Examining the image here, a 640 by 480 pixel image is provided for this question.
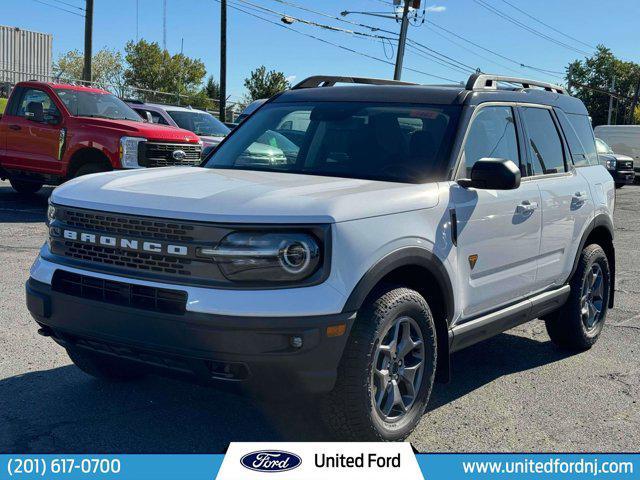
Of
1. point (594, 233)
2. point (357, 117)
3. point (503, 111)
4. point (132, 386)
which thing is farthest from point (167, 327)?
point (594, 233)

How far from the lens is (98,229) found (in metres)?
3.76

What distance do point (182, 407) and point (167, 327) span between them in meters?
1.22

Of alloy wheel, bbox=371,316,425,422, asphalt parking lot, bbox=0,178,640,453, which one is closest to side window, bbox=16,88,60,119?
asphalt parking lot, bbox=0,178,640,453

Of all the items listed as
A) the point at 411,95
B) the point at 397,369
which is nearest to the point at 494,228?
the point at 411,95

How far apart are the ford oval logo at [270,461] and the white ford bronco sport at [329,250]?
32cm

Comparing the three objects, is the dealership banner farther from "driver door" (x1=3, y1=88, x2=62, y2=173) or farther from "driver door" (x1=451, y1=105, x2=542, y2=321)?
"driver door" (x1=3, y1=88, x2=62, y2=173)

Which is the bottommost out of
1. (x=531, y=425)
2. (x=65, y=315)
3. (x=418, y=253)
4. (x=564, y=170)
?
(x=531, y=425)

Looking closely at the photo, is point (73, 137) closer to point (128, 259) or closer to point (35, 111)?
point (35, 111)

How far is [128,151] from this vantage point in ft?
40.3

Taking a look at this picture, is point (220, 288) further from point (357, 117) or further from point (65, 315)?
point (357, 117)

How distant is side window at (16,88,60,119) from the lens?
13039 mm

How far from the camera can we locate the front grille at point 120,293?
3438mm

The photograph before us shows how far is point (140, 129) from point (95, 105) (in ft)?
4.64

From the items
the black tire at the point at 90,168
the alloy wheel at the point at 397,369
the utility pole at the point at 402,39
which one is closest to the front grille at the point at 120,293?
the alloy wheel at the point at 397,369
